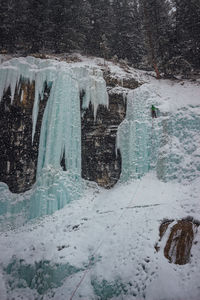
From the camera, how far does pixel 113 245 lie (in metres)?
6.55

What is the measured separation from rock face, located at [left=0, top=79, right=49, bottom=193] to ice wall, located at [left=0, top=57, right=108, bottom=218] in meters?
0.32

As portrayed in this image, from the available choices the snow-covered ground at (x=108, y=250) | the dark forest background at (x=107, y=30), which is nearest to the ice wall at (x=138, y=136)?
the snow-covered ground at (x=108, y=250)

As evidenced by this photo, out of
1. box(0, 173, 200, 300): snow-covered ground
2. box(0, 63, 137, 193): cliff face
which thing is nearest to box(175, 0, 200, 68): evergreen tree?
box(0, 63, 137, 193): cliff face

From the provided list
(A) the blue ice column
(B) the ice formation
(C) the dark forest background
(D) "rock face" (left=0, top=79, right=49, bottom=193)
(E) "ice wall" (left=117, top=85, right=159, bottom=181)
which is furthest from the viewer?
(C) the dark forest background

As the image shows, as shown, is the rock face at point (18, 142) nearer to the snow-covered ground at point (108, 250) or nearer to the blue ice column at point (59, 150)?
the blue ice column at point (59, 150)

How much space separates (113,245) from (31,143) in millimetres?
5952

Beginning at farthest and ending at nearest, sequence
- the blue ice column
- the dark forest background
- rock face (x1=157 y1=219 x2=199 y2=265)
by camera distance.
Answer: the dark forest background, the blue ice column, rock face (x1=157 y1=219 x2=199 y2=265)

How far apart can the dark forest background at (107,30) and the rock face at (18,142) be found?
230 inches

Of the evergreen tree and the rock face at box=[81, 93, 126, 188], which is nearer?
the rock face at box=[81, 93, 126, 188]

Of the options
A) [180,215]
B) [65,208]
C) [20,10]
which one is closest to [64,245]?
[65,208]

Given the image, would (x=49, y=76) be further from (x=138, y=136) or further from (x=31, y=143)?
(x=138, y=136)

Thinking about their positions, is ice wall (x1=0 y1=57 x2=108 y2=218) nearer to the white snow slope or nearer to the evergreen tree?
the white snow slope

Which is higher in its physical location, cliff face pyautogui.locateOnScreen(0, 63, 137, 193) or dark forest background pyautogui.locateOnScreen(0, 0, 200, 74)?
dark forest background pyautogui.locateOnScreen(0, 0, 200, 74)

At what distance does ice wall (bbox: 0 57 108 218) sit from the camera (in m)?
8.94
